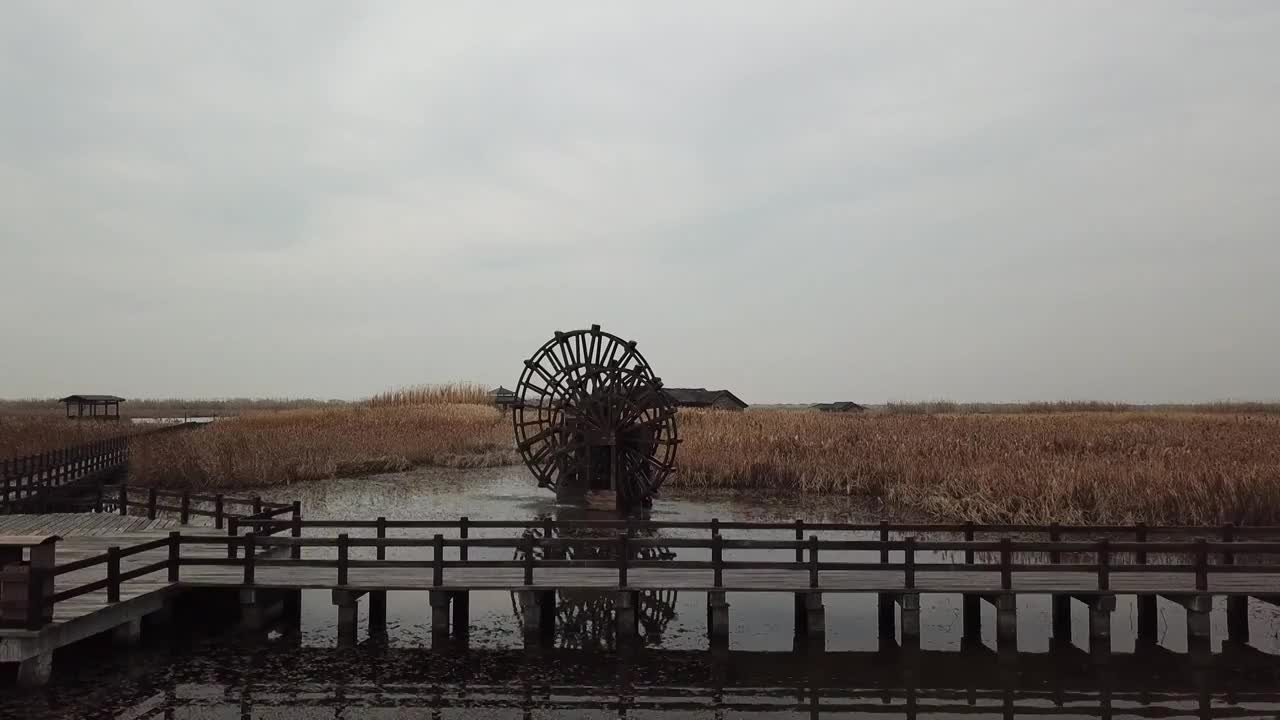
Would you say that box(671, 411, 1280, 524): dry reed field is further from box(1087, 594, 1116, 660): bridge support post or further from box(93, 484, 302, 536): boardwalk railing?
box(93, 484, 302, 536): boardwalk railing

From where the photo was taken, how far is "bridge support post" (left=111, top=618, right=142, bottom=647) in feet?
39.6

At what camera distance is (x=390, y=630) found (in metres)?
13.7

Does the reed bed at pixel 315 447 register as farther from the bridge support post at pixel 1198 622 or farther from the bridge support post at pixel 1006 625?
the bridge support post at pixel 1198 622

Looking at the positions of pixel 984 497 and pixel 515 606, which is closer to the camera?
pixel 515 606

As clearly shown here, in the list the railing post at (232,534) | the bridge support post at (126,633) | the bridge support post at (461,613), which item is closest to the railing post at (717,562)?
the bridge support post at (461,613)

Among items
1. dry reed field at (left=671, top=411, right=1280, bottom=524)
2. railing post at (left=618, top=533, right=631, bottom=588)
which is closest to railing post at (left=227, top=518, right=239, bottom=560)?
railing post at (left=618, top=533, right=631, bottom=588)

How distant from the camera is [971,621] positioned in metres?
13.5

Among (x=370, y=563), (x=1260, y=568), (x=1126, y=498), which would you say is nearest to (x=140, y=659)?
(x=370, y=563)

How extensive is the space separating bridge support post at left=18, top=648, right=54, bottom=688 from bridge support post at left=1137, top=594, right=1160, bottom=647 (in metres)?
14.5

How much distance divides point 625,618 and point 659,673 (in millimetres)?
1481

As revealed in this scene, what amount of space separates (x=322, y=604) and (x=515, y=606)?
132 inches

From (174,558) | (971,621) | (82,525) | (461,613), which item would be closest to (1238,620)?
(971,621)

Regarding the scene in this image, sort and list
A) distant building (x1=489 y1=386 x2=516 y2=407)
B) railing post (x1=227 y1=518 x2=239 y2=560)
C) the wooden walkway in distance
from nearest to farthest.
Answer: railing post (x1=227 y1=518 x2=239 y2=560), the wooden walkway in distance, distant building (x1=489 y1=386 x2=516 y2=407)

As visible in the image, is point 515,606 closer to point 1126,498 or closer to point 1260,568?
point 1260,568
